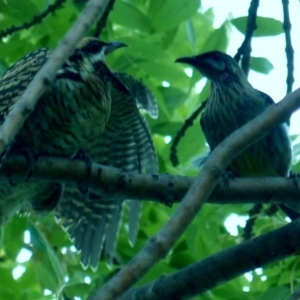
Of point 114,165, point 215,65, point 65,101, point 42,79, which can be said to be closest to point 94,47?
point 65,101

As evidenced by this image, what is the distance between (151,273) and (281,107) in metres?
1.39

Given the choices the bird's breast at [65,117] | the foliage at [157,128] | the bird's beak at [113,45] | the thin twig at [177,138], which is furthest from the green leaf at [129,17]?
the thin twig at [177,138]

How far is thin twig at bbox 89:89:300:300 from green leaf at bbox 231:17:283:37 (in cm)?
136

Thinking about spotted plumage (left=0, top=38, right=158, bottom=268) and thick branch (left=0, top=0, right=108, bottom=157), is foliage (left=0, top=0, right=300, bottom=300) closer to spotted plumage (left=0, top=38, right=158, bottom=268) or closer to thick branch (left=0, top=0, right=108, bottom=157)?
spotted plumage (left=0, top=38, right=158, bottom=268)

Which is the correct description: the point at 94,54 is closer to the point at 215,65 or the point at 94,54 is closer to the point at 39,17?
the point at 39,17

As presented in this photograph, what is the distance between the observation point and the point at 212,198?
3.15 meters

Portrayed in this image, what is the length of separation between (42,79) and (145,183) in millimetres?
1186

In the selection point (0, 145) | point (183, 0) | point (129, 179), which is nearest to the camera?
point (0, 145)

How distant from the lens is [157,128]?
4.09 m

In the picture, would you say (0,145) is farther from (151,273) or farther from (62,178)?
(151,273)

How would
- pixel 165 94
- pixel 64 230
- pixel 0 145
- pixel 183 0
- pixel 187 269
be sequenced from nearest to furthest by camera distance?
pixel 0 145 → pixel 187 269 → pixel 183 0 → pixel 165 94 → pixel 64 230

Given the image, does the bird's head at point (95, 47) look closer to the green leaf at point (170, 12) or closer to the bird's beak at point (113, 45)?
the bird's beak at point (113, 45)

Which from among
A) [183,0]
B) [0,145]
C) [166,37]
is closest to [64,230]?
[166,37]

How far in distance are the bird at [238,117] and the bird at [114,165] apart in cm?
28
